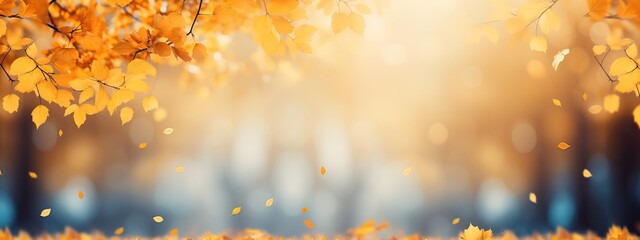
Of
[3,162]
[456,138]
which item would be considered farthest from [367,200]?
[3,162]

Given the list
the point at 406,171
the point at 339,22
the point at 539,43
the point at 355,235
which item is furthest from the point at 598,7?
the point at 406,171

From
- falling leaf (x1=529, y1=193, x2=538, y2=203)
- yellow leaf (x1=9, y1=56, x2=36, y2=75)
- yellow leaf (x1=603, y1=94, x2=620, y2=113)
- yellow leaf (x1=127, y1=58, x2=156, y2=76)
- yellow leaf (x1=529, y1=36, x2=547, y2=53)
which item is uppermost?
yellow leaf (x1=9, y1=56, x2=36, y2=75)

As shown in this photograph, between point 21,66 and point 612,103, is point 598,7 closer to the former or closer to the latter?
point 612,103

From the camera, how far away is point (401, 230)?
257 inches

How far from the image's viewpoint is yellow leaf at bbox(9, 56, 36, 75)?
10.0ft

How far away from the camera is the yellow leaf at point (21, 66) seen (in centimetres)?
305

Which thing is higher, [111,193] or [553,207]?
[111,193]

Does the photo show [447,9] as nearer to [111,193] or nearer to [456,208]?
[456,208]

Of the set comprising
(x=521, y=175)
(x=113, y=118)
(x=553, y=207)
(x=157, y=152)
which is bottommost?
(x=553, y=207)

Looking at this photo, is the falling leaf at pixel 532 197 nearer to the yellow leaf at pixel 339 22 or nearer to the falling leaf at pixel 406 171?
the falling leaf at pixel 406 171

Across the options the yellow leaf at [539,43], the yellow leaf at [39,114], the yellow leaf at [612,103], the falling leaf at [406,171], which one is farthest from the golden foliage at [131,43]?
the falling leaf at [406,171]

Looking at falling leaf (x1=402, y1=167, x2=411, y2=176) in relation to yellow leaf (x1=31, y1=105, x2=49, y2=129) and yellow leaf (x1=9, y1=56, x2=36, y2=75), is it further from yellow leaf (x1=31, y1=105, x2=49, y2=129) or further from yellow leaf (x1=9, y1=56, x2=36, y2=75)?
yellow leaf (x1=9, y1=56, x2=36, y2=75)

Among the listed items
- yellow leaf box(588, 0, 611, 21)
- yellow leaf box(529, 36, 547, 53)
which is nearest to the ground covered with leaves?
yellow leaf box(529, 36, 547, 53)

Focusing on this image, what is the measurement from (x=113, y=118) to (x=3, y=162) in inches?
59.6
